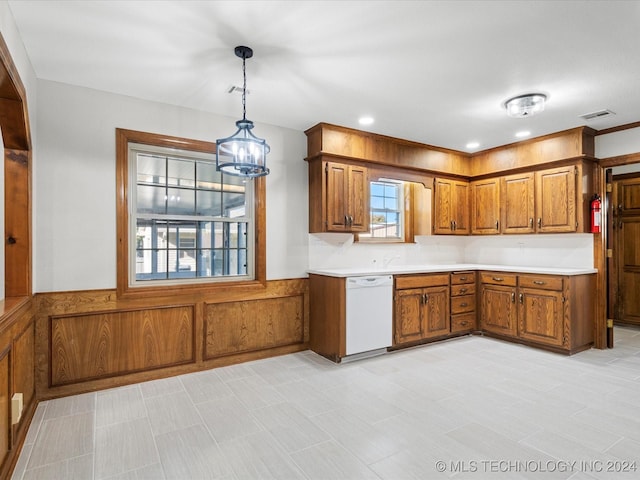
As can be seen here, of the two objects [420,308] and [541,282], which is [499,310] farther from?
[420,308]

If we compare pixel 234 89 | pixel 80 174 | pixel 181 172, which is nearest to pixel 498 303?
pixel 234 89

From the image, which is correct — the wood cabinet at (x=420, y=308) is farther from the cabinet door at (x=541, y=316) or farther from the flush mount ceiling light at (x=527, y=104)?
the flush mount ceiling light at (x=527, y=104)

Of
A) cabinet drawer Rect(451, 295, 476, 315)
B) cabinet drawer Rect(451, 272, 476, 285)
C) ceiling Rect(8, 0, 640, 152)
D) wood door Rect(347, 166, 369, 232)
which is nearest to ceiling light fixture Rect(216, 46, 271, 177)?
ceiling Rect(8, 0, 640, 152)

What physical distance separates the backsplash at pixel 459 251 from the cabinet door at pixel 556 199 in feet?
1.13

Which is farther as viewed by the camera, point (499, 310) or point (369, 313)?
point (499, 310)

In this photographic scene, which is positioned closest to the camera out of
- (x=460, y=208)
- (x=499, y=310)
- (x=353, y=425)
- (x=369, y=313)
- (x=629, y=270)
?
(x=353, y=425)

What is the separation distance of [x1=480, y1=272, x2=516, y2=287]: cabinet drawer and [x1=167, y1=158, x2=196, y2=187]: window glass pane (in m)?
3.76

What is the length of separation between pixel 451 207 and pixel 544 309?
176 cm

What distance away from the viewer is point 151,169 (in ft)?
11.9

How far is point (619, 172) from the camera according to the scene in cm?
548

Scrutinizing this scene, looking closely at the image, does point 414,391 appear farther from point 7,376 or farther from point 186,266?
point 7,376

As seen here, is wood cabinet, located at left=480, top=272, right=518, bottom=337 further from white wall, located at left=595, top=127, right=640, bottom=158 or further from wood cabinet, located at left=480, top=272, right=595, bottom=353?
white wall, located at left=595, top=127, right=640, bottom=158

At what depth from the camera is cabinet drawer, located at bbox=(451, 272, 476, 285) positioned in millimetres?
4734

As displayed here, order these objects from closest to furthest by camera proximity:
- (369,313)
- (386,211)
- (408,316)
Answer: (369,313)
(408,316)
(386,211)
